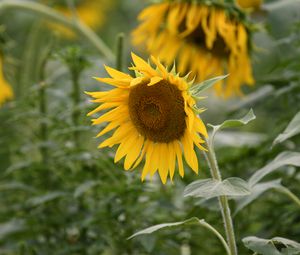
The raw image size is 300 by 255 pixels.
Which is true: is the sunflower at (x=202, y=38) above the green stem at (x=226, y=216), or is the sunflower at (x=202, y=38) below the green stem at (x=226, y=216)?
above

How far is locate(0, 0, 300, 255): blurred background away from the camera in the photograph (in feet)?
4.60

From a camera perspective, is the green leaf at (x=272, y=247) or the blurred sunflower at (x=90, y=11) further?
the blurred sunflower at (x=90, y=11)

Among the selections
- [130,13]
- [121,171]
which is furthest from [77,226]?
[130,13]

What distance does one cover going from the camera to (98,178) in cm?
147

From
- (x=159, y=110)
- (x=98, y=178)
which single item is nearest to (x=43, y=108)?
(x=98, y=178)

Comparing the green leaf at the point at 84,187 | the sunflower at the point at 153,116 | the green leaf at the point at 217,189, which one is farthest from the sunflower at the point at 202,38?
the green leaf at the point at 217,189

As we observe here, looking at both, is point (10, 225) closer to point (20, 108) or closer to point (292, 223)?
point (20, 108)

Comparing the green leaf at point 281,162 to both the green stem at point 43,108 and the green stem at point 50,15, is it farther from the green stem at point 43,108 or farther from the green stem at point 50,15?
the green stem at point 50,15

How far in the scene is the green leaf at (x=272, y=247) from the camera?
105 centimetres

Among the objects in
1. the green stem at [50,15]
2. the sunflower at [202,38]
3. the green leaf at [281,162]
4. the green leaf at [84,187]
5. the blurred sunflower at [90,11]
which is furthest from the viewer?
the blurred sunflower at [90,11]

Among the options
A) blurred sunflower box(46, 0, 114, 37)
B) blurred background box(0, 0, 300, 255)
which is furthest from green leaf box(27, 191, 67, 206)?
blurred sunflower box(46, 0, 114, 37)

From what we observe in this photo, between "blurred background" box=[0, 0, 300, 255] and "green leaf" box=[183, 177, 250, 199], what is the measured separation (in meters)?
0.19

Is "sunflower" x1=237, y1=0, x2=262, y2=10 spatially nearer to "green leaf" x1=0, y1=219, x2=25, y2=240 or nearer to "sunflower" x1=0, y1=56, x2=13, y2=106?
"sunflower" x1=0, y1=56, x2=13, y2=106

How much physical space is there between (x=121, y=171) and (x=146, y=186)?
5 centimetres
